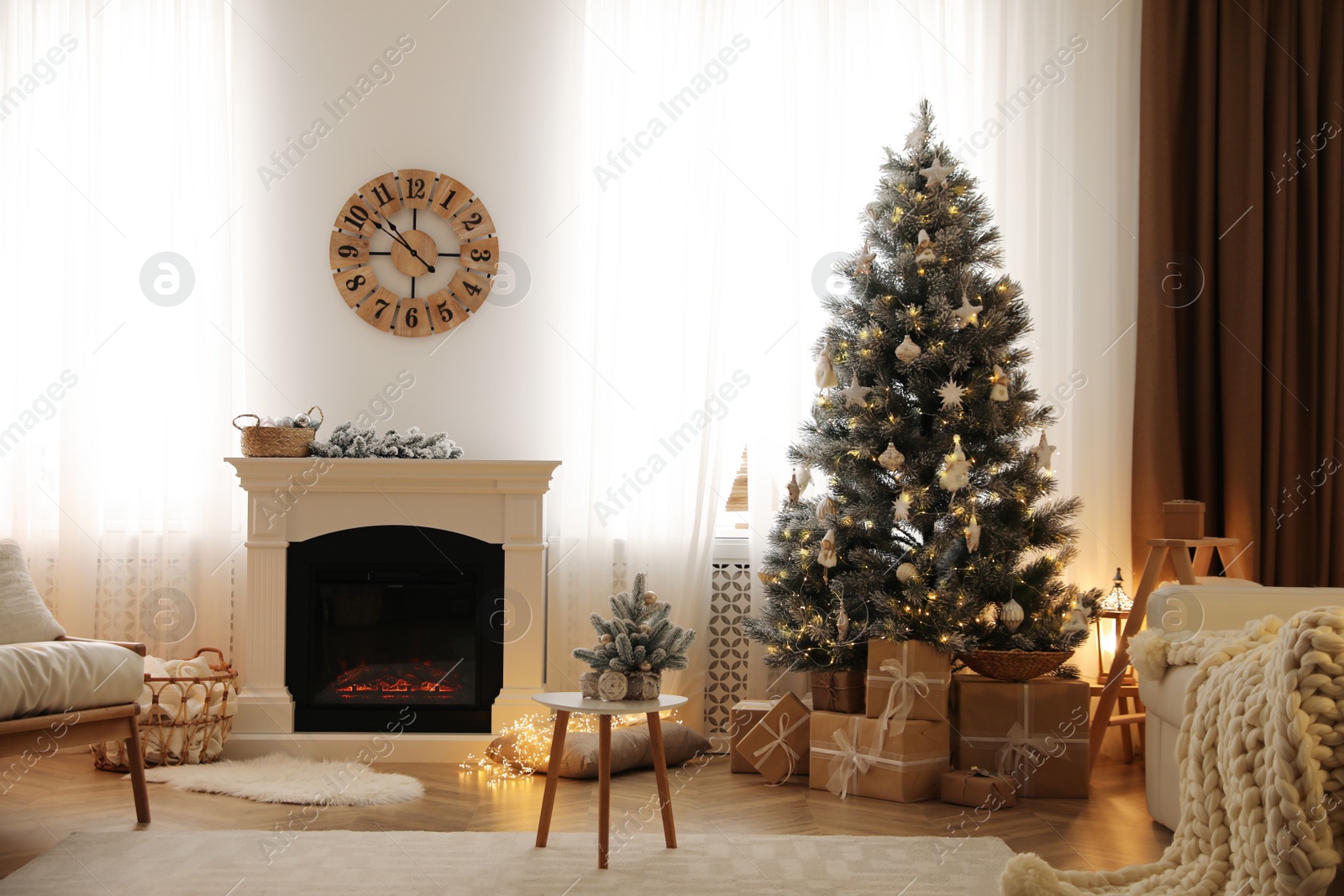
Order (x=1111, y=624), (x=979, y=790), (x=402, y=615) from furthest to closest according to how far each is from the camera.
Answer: (x=1111, y=624) → (x=402, y=615) → (x=979, y=790)

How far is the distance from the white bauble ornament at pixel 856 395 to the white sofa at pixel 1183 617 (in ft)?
3.77

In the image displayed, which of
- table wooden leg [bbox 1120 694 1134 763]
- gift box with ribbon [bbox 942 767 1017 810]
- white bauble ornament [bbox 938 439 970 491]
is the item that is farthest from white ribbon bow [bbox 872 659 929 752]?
table wooden leg [bbox 1120 694 1134 763]

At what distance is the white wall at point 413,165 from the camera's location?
4520 mm

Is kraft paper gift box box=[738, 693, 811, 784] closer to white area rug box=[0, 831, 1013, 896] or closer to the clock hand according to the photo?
white area rug box=[0, 831, 1013, 896]

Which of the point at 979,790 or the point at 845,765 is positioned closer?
the point at 979,790

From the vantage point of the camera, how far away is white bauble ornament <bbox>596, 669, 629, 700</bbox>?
8.68 ft

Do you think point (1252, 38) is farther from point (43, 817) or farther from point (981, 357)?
point (43, 817)

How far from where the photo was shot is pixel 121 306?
14.6 ft

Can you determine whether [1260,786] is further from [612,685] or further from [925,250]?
[925,250]

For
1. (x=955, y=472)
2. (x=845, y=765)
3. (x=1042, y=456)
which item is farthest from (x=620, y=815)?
(x=1042, y=456)

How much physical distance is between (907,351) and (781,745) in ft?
4.75

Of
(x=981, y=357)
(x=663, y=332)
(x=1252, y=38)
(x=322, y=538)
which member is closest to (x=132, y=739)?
(x=322, y=538)

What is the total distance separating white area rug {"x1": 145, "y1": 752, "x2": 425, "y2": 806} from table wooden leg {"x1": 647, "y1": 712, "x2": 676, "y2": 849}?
998mm

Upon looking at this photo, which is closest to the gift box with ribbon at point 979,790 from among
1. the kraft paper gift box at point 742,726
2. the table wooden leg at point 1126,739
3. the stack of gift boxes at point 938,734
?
the stack of gift boxes at point 938,734
